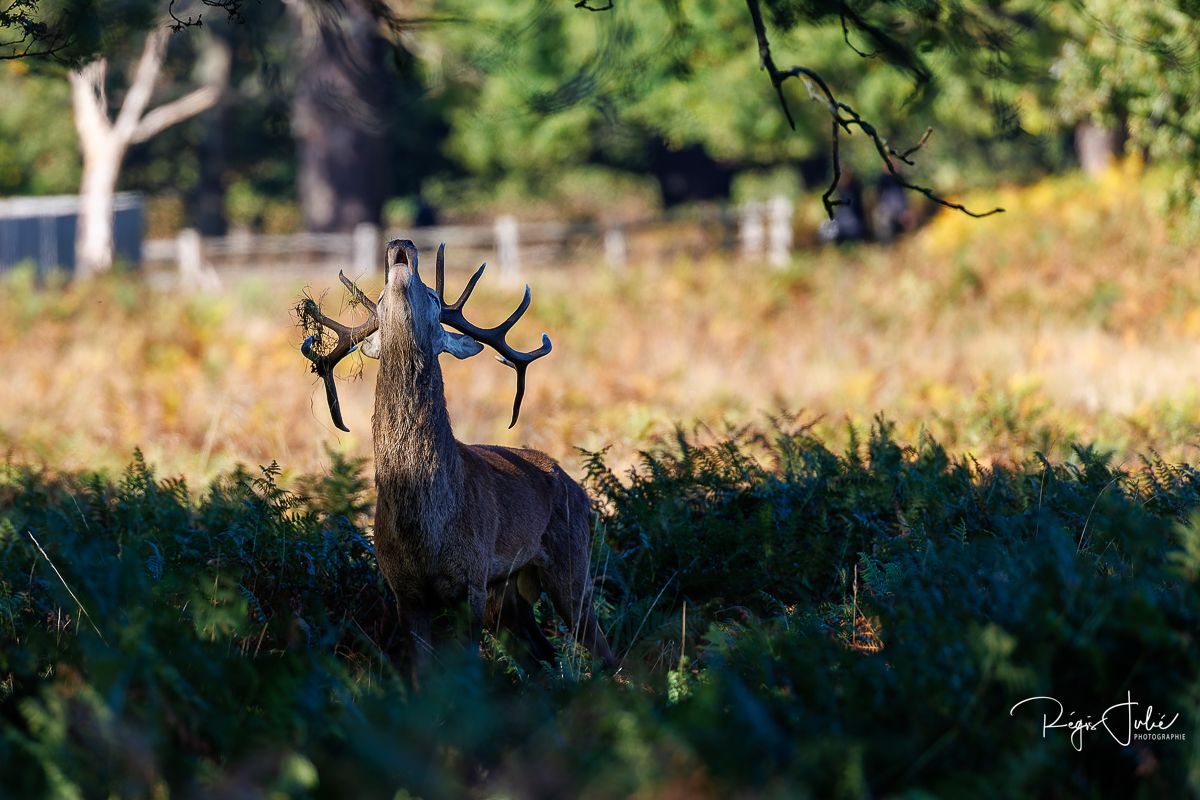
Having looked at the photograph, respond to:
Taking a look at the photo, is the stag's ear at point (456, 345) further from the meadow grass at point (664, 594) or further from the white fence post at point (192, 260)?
the white fence post at point (192, 260)

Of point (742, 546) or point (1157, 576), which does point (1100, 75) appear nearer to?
point (742, 546)

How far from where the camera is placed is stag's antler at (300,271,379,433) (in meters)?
5.23

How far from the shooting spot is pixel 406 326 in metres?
5.08

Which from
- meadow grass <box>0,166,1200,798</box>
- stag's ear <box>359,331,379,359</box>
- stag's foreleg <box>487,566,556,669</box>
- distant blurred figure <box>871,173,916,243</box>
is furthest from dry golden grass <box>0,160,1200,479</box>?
Result: distant blurred figure <box>871,173,916,243</box>

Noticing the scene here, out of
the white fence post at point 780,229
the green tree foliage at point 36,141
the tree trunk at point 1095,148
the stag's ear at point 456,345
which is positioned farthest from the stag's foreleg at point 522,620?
the green tree foliage at point 36,141

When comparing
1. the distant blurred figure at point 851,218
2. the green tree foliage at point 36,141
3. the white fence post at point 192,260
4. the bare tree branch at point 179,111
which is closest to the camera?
the white fence post at point 192,260

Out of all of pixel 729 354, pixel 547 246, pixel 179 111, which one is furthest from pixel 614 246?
pixel 729 354

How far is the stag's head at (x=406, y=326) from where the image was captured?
500 cm

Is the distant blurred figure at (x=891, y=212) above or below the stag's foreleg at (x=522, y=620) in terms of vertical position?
above

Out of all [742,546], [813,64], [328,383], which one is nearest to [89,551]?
[328,383]

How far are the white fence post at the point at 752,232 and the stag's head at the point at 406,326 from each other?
24.6 meters

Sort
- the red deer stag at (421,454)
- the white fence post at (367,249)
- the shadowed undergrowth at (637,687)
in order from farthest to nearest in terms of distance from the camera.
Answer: the white fence post at (367,249)
the red deer stag at (421,454)
the shadowed undergrowth at (637,687)

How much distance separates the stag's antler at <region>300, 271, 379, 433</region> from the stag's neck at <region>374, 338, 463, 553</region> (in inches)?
5.5

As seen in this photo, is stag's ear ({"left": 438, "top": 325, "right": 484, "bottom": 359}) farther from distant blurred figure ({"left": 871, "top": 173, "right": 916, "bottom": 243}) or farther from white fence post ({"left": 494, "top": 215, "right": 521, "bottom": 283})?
distant blurred figure ({"left": 871, "top": 173, "right": 916, "bottom": 243})
